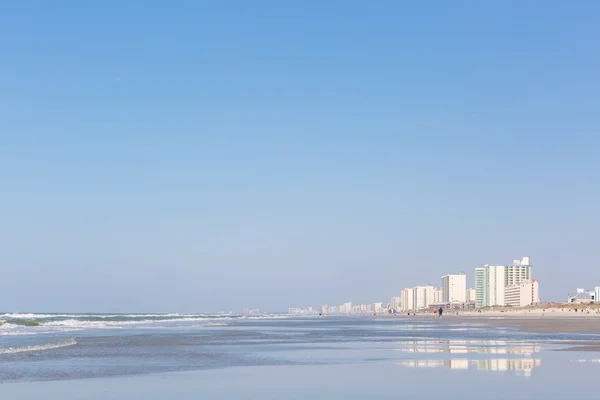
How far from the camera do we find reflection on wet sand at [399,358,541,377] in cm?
1832

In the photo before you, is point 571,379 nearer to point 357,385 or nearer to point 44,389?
point 357,385

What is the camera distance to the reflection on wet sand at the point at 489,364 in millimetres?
18319


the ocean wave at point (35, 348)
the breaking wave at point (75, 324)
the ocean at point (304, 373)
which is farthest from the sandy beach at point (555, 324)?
the breaking wave at point (75, 324)

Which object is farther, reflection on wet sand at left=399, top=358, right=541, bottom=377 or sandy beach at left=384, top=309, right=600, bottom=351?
sandy beach at left=384, top=309, right=600, bottom=351

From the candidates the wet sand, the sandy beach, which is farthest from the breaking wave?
the sandy beach

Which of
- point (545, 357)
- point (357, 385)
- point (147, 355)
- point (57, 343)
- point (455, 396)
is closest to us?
point (455, 396)

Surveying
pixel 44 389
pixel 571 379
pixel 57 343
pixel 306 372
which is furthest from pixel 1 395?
pixel 57 343

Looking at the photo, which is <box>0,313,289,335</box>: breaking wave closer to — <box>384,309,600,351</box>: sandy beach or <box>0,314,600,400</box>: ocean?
<box>0,314,600,400</box>: ocean

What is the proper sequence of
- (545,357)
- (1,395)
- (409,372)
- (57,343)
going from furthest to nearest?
1. (57,343)
2. (545,357)
3. (409,372)
4. (1,395)

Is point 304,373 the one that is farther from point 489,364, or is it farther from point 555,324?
point 555,324

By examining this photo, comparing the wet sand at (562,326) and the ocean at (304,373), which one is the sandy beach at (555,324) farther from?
the ocean at (304,373)

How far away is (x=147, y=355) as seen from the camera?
1038 inches

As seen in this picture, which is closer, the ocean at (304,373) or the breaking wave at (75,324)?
the ocean at (304,373)

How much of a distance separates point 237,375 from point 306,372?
6.26 feet
